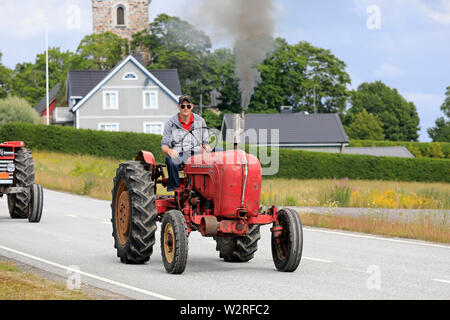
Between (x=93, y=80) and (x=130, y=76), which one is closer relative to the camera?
(x=130, y=76)

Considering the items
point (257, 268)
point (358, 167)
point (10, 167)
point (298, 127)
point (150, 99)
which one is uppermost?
point (150, 99)

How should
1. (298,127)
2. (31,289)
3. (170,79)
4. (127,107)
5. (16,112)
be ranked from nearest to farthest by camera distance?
(31,289), (16,112), (127,107), (170,79), (298,127)

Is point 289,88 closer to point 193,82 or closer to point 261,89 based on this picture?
point 261,89

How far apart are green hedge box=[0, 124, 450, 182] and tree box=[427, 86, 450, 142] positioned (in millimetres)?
67027

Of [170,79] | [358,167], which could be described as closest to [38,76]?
[170,79]

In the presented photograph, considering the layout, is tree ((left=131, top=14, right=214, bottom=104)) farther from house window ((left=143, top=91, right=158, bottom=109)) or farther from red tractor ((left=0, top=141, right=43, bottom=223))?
red tractor ((left=0, top=141, right=43, bottom=223))

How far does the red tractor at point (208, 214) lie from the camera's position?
1062cm

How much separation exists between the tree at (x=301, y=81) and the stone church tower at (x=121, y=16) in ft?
93.5

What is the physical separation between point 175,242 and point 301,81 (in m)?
78.1

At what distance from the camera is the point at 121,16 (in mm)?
112562

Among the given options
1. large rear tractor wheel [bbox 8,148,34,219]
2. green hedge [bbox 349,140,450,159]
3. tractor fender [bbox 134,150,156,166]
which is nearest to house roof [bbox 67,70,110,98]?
green hedge [bbox 349,140,450,159]

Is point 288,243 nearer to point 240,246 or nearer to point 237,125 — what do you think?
point 240,246

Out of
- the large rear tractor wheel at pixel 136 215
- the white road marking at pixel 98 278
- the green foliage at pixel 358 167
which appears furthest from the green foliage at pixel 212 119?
the large rear tractor wheel at pixel 136 215

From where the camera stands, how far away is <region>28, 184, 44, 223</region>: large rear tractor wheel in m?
18.6
